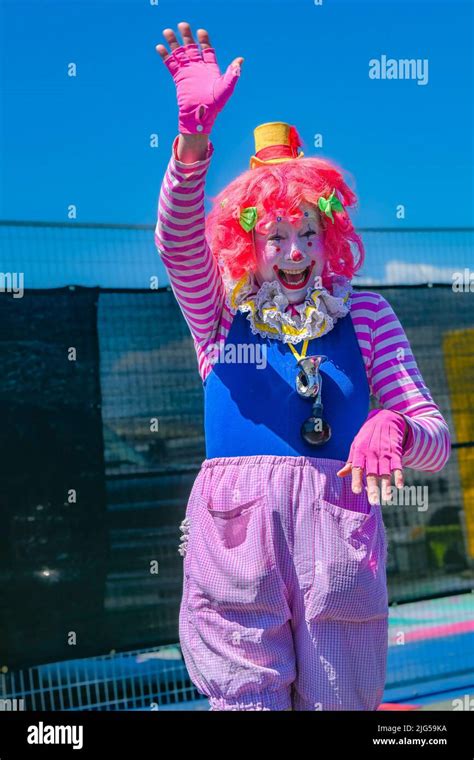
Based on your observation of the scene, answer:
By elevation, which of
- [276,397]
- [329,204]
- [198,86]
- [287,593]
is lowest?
[287,593]

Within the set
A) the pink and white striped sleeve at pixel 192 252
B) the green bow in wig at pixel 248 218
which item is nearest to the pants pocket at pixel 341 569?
the pink and white striped sleeve at pixel 192 252

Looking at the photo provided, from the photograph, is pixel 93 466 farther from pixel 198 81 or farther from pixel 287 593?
pixel 198 81

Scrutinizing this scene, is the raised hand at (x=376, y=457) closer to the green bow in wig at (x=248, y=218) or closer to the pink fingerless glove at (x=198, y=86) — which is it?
the green bow in wig at (x=248, y=218)

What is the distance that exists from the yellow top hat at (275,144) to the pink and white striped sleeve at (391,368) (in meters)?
0.34

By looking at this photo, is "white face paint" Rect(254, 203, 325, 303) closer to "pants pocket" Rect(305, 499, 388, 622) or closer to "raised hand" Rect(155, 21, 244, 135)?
"raised hand" Rect(155, 21, 244, 135)

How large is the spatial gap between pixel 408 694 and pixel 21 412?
140cm

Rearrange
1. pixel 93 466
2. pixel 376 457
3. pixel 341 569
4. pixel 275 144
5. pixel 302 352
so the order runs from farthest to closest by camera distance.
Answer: pixel 93 466, pixel 275 144, pixel 302 352, pixel 341 569, pixel 376 457

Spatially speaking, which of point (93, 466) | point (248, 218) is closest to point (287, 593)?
point (248, 218)

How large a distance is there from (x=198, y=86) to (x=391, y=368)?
2.21ft

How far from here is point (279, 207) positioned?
6.97 ft

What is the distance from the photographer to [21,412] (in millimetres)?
3018

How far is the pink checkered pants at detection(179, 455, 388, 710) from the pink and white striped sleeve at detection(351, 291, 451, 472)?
192 millimetres

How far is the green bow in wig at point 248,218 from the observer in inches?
83.4

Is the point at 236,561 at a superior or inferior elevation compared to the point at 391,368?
inferior
